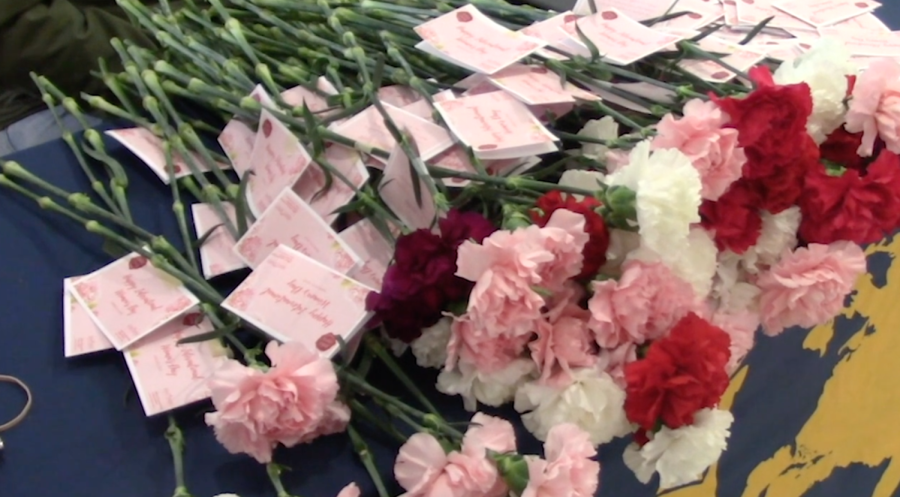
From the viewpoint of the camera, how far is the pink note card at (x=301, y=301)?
0.60m

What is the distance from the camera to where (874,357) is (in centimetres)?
118

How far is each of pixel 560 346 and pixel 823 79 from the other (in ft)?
1.09

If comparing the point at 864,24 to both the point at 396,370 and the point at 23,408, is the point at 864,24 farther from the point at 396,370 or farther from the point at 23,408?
the point at 23,408

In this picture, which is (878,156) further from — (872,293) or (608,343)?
(872,293)

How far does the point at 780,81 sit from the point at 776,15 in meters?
0.33

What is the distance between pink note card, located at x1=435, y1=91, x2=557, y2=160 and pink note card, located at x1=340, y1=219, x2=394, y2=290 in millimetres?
106

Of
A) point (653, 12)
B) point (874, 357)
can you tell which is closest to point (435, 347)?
point (653, 12)

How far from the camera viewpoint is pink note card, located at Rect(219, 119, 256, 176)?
2.46 feet

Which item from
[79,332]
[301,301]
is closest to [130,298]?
[79,332]

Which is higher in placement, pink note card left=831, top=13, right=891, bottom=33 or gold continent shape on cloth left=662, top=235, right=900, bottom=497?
pink note card left=831, top=13, right=891, bottom=33

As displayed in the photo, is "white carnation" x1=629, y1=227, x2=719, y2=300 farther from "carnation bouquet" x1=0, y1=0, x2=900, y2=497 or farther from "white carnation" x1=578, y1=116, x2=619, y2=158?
"white carnation" x1=578, y1=116, x2=619, y2=158

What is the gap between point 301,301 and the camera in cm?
62

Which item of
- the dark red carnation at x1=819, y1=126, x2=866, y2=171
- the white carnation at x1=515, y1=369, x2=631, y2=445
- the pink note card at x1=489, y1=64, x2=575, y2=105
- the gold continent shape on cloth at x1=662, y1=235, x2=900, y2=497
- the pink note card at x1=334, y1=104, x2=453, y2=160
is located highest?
the pink note card at x1=489, y1=64, x2=575, y2=105

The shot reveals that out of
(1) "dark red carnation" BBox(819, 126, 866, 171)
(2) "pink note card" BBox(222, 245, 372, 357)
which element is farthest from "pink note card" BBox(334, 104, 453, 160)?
(1) "dark red carnation" BBox(819, 126, 866, 171)
